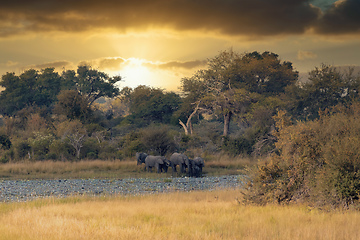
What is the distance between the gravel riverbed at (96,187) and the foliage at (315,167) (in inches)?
180

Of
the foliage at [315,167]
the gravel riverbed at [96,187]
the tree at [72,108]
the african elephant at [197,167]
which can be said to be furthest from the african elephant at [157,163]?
the tree at [72,108]

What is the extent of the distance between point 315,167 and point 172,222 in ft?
18.2

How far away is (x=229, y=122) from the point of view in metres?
55.7

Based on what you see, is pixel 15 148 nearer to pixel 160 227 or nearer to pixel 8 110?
pixel 160 227

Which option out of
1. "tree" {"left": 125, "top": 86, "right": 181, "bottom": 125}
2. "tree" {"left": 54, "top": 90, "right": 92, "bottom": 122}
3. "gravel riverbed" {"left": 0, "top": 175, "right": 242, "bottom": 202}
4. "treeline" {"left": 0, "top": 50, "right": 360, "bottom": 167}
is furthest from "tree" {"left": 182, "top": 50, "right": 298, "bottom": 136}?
"gravel riverbed" {"left": 0, "top": 175, "right": 242, "bottom": 202}

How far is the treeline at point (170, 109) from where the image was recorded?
34.8 metres

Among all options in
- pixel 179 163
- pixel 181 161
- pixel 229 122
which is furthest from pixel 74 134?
pixel 229 122

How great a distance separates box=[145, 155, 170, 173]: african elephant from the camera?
28.2 meters

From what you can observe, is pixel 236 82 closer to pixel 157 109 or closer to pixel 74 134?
pixel 157 109

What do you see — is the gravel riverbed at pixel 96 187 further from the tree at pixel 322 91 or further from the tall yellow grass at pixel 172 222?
the tree at pixel 322 91

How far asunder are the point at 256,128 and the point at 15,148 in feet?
75.3

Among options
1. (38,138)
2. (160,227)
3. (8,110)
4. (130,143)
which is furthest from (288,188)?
(8,110)

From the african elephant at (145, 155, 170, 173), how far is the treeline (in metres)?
5.69

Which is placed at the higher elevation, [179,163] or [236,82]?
[236,82]
